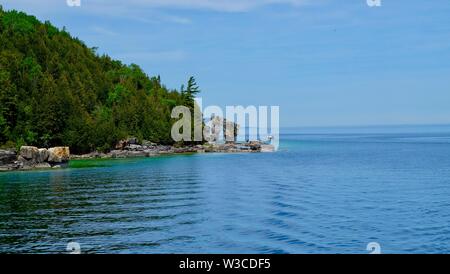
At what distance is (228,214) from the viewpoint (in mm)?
36438

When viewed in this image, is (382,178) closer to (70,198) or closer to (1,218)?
(70,198)

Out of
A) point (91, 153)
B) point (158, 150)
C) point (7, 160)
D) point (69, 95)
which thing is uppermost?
point (69, 95)

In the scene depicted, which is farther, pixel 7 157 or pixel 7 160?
pixel 7 157

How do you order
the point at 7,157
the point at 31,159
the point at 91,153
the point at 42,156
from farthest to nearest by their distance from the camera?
the point at 91,153, the point at 42,156, the point at 31,159, the point at 7,157

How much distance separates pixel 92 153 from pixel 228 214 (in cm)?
8864

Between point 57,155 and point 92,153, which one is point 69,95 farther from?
point 57,155

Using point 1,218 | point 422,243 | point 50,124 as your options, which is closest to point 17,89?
point 50,124

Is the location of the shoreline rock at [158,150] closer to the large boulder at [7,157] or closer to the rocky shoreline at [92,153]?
the rocky shoreline at [92,153]

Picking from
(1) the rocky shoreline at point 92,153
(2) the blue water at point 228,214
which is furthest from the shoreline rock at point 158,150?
(2) the blue water at point 228,214

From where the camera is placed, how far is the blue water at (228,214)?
26.7 meters

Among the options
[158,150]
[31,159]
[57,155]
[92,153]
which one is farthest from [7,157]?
[158,150]

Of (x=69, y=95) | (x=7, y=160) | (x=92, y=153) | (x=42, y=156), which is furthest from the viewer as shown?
(x=69, y=95)

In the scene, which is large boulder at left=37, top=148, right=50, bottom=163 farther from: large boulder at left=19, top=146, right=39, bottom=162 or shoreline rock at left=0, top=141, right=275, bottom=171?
large boulder at left=19, top=146, right=39, bottom=162

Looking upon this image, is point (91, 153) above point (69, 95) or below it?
below
